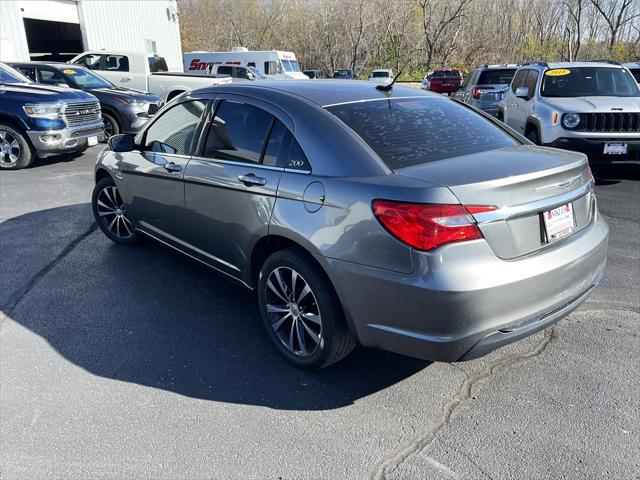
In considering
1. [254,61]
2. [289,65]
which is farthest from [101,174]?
[289,65]

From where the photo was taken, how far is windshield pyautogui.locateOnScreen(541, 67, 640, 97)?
327 inches

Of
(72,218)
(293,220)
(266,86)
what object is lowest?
(72,218)

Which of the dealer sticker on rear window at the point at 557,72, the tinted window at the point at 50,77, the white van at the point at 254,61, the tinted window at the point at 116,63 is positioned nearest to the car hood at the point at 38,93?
the tinted window at the point at 50,77

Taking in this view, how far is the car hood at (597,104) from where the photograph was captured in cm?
752

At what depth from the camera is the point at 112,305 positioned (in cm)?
411

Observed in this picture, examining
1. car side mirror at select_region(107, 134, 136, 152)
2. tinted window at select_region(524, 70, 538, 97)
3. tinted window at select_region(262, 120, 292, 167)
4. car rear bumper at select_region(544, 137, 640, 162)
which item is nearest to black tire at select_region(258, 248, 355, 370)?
tinted window at select_region(262, 120, 292, 167)

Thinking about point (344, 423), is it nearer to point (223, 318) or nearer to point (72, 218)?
point (223, 318)

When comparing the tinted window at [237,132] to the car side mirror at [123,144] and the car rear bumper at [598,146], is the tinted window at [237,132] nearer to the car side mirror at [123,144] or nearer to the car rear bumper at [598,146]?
the car side mirror at [123,144]

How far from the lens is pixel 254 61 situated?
27.8 m

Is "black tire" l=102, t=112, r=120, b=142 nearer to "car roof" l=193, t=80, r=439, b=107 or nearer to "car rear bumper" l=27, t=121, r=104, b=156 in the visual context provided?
"car rear bumper" l=27, t=121, r=104, b=156

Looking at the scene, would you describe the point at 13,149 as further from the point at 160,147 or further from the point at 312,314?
the point at 312,314

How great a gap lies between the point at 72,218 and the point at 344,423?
16.6ft

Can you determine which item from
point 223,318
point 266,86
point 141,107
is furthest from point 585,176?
point 141,107

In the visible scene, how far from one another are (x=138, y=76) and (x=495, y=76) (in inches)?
418
